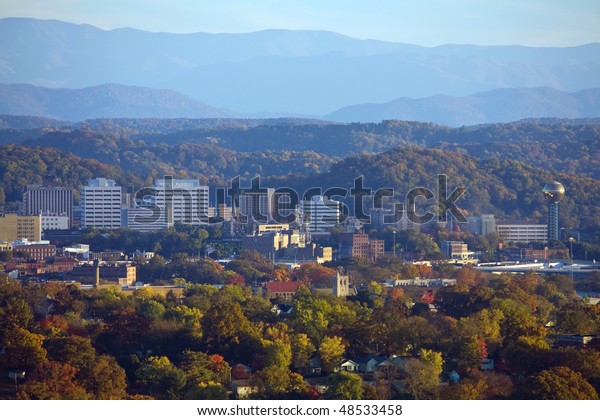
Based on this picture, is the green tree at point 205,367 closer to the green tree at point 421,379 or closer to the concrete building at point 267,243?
the green tree at point 421,379

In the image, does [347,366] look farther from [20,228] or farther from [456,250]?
[20,228]

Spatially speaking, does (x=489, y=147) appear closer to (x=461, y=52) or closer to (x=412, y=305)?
(x=461, y=52)

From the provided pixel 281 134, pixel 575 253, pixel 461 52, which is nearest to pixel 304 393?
pixel 575 253

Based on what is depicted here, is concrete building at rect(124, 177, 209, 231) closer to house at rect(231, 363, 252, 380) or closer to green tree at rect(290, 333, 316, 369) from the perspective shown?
green tree at rect(290, 333, 316, 369)

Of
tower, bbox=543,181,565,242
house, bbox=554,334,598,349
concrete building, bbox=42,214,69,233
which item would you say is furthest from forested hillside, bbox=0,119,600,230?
house, bbox=554,334,598,349

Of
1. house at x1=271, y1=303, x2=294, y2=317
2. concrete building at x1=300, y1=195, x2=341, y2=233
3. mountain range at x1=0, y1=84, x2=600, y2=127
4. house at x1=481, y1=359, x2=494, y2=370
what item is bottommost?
house at x1=481, y1=359, x2=494, y2=370

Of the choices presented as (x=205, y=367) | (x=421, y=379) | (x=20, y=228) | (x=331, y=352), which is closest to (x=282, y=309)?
(x=331, y=352)

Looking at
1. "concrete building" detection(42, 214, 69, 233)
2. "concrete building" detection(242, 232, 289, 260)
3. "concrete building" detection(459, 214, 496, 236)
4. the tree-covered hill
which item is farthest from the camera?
the tree-covered hill
